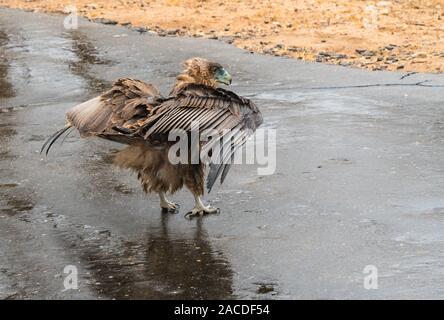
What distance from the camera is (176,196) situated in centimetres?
628

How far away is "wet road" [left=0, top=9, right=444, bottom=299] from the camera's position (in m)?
4.69

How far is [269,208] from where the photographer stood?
5848 millimetres

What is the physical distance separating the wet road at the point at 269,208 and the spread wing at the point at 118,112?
591 millimetres

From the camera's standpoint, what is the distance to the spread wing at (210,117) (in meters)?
5.25

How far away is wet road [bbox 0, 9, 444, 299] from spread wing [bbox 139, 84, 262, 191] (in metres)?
0.61

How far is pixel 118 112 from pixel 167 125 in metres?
0.45
